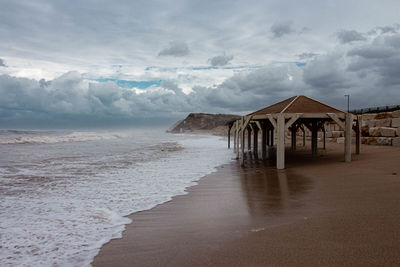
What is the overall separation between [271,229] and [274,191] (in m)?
2.45

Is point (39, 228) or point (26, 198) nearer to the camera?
point (39, 228)

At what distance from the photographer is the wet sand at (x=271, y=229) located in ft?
9.13

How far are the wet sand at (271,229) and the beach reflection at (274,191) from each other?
0.06 feet

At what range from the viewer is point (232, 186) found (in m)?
6.73

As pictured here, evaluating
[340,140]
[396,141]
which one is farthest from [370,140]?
[340,140]

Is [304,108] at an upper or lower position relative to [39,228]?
upper

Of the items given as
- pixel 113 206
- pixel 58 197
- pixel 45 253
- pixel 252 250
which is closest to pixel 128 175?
pixel 58 197

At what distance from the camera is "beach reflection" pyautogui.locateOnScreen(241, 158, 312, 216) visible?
4586 millimetres

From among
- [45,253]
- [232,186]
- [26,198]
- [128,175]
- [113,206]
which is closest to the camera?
[45,253]

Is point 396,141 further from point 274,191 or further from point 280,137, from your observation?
point 274,191

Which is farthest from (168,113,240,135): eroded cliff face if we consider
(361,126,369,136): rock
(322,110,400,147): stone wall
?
(322,110,400,147): stone wall

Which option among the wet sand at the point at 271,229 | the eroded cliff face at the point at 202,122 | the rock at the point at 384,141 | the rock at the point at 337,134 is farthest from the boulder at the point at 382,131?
the eroded cliff face at the point at 202,122

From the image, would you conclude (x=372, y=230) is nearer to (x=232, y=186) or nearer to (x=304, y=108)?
(x=232, y=186)

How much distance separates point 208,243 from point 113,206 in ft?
8.75
